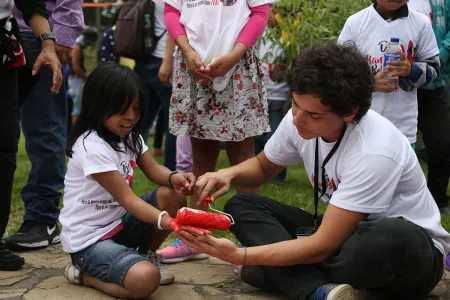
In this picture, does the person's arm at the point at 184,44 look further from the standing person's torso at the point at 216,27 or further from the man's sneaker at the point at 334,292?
the man's sneaker at the point at 334,292

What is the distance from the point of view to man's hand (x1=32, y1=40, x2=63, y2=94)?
3.55 meters

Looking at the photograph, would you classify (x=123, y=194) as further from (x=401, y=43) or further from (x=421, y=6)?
(x=421, y=6)

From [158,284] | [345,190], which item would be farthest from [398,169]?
[158,284]

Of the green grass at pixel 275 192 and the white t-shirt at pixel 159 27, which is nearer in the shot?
the green grass at pixel 275 192

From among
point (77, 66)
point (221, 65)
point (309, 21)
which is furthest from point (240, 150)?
point (77, 66)

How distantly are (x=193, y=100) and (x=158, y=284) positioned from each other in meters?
1.14

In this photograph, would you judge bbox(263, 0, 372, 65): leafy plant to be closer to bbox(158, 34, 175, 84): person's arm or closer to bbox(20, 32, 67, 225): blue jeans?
bbox(158, 34, 175, 84): person's arm

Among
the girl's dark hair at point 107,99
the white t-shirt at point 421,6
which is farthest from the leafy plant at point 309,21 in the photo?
the girl's dark hair at point 107,99

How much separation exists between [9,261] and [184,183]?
0.95 m

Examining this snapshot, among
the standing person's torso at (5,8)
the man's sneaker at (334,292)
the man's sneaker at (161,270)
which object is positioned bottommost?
the man's sneaker at (161,270)

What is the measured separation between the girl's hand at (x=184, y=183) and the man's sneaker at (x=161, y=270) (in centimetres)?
37

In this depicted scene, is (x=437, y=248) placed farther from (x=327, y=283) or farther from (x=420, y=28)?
(x=420, y=28)

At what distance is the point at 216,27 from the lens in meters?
3.72

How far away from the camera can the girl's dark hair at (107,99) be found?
3.18 m
